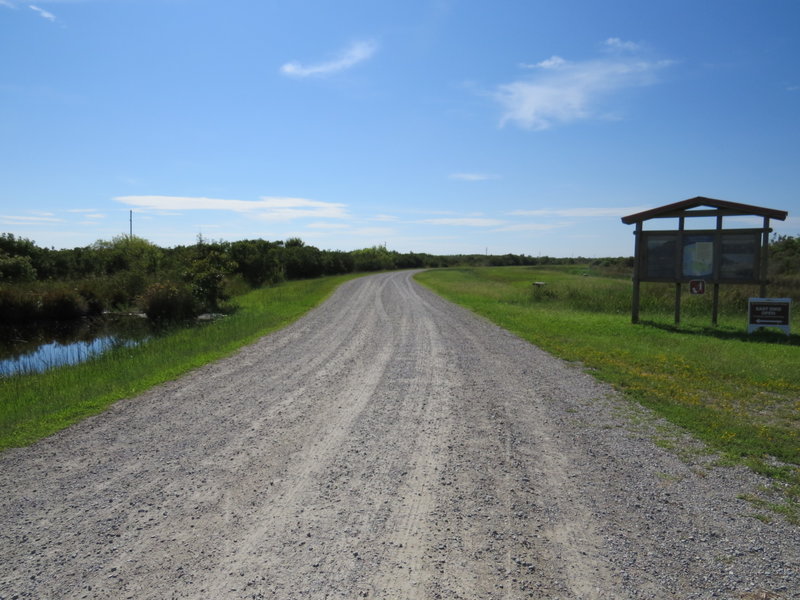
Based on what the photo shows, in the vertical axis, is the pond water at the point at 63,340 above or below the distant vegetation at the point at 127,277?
below

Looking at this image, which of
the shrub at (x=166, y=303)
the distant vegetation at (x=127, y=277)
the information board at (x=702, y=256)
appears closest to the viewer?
the information board at (x=702, y=256)

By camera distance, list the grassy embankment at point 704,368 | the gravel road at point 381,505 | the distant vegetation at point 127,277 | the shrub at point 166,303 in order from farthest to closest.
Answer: the distant vegetation at point 127,277 < the shrub at point 166,303 < the grassy embankment at point 704,368 < the gravel road at point 381,505

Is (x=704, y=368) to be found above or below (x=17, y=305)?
above

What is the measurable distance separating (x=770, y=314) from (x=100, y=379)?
15.8m

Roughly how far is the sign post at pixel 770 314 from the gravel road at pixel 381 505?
8691mm

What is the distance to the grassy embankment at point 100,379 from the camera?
21.7 ft

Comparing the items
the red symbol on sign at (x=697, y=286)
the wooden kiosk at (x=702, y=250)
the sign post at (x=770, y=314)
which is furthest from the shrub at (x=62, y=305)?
the sign post at (x=770, y=314)

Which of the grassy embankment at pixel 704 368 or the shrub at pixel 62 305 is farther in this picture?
the shrub at pixel 62 305

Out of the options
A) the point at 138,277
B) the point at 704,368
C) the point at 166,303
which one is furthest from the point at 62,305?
the point at 704,368

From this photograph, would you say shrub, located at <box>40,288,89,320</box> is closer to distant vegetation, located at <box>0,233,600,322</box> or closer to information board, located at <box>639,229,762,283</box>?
distant vegetation, located at <box>0,233,600,322</box>

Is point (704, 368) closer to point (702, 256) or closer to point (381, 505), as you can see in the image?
point (702, 256)

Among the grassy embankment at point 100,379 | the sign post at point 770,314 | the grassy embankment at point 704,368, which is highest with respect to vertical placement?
the sign post at point 770,314

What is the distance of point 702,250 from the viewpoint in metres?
15.3

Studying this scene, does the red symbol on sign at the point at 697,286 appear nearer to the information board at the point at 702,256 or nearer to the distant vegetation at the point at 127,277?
the information board at the point at 702,256
